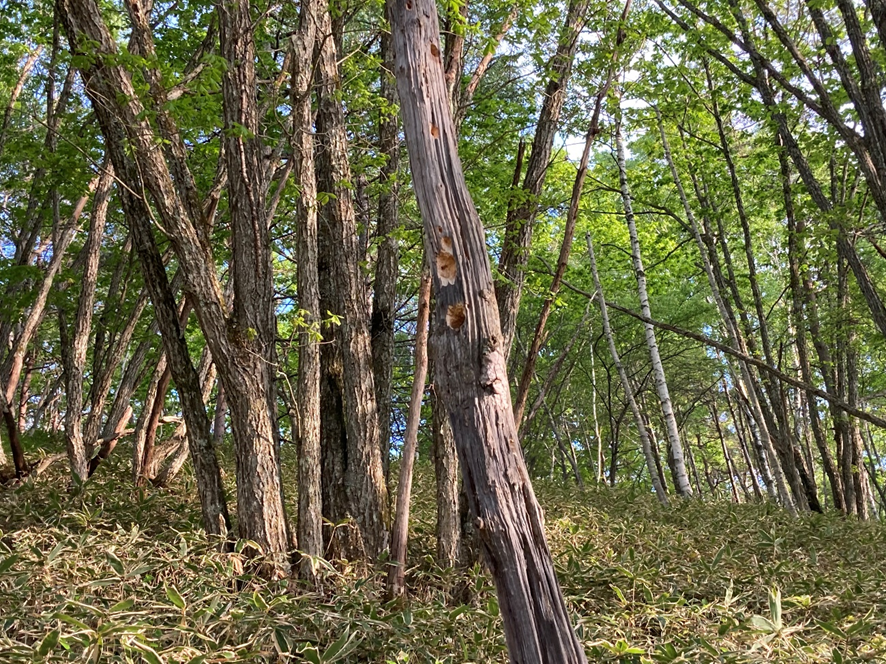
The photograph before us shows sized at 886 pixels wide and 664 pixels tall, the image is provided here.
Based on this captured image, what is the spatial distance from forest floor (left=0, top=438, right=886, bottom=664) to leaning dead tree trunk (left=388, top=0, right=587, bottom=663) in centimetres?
88

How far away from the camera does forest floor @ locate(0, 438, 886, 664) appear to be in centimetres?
241

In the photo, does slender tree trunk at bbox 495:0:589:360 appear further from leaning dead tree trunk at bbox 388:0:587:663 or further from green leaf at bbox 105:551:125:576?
green leaf at bbox 105:551:125:576

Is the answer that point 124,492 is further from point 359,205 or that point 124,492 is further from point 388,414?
point 359,205

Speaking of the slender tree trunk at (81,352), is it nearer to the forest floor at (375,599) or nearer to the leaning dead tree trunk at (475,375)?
the forest floor at (375,599)

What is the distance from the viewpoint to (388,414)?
491 cm

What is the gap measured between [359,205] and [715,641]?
4.31 m

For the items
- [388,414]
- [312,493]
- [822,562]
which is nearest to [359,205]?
[388,414]

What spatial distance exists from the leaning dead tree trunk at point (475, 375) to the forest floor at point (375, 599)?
88 centimetres

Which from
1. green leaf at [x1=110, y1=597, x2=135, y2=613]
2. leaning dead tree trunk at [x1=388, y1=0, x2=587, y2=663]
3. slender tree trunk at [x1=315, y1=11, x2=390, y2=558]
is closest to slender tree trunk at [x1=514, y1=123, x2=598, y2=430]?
slender tree trunk at [x1=315, y1=11, x2=390, y2=558]

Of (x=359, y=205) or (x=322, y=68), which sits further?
(x=359, y=205)

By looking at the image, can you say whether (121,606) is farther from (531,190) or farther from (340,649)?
(531,190)

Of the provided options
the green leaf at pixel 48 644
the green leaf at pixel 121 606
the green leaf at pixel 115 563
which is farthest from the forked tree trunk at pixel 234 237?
the green leaf at pixel 48 644

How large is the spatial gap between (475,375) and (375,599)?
2.08m

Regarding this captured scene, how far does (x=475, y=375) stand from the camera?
6.06ft
